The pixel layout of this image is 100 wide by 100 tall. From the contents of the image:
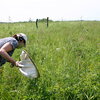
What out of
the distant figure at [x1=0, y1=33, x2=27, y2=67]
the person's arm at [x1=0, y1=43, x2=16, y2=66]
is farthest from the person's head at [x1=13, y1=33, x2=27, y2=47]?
the person's arm at [x1=0, y1=43, x2=16, y2=66]

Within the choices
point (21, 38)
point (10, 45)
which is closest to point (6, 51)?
point (10, 45)

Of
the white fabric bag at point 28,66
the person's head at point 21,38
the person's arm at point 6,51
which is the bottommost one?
the white fabric bag at point 28,66

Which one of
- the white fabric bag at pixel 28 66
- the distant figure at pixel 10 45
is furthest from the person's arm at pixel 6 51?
the white fabric bag at pixel 28 66

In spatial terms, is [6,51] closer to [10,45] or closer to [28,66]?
[10,45]

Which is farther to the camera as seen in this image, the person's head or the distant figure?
the person's head

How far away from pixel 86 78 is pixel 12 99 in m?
1.09

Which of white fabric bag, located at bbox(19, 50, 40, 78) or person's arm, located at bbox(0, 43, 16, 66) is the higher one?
person's arm, located at bbox(0, 43, 16, 66)

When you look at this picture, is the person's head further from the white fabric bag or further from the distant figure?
the white fabric bag

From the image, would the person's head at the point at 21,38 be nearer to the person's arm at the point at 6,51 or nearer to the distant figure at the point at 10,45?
the distant figure at the point at 10,45

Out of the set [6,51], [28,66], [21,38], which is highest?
[21,38]

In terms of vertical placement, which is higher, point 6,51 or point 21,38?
point 21,38

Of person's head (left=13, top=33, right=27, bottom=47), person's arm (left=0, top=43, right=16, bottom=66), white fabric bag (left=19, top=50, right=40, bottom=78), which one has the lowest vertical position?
white fabric bag (left=19, top=50, right=40, bottom=78)

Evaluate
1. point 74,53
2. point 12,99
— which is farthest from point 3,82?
point 74,53

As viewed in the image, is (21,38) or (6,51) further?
(21,38)
